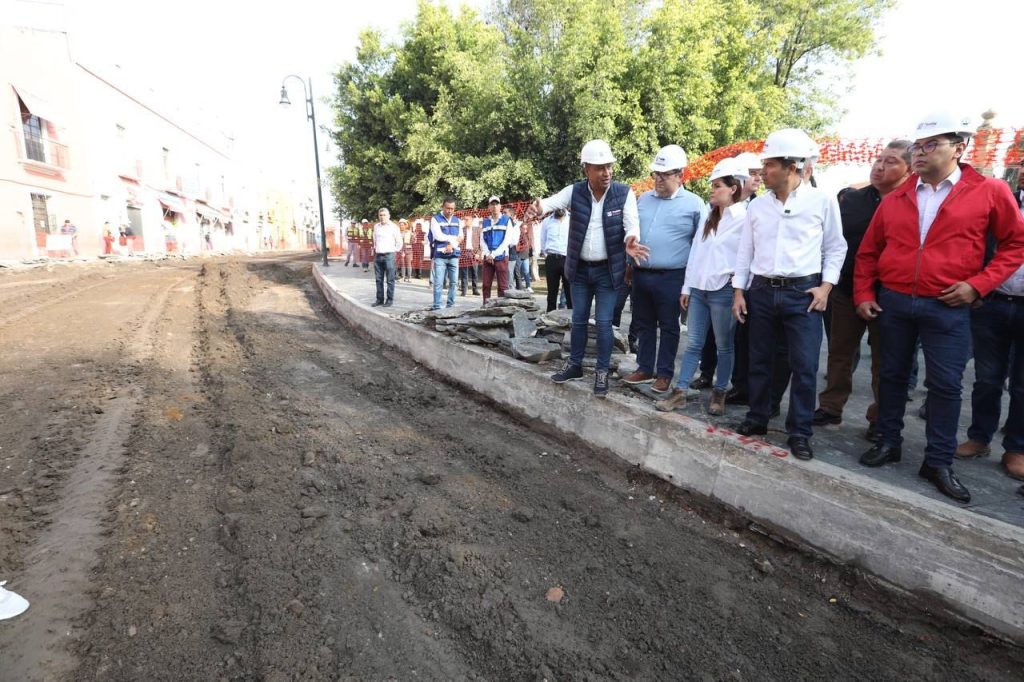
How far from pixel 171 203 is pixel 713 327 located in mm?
38508

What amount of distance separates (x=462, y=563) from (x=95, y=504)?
92.4 inches

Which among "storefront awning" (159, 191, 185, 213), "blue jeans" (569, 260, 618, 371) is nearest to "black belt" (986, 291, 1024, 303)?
"blue jeans" (569, 260, 618, 371)

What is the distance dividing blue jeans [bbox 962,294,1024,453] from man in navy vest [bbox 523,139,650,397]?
2.13 m

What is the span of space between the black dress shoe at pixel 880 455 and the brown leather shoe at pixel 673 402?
3.76ft

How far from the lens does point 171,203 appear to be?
108 feet

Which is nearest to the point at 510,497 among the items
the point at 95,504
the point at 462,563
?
the point at 462,563

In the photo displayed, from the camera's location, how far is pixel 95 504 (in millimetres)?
3086

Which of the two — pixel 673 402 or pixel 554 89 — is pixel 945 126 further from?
pixel 554 89

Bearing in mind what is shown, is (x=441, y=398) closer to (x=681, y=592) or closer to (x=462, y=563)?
(x=462, y=563)

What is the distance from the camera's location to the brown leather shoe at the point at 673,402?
3.71 m

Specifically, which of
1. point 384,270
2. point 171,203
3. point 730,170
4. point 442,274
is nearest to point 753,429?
point 730,170

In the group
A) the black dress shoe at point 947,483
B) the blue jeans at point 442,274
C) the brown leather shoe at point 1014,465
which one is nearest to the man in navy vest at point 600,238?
the black dress shoe at point 947,483

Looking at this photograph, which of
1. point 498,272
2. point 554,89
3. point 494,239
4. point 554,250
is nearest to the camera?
point 554,250

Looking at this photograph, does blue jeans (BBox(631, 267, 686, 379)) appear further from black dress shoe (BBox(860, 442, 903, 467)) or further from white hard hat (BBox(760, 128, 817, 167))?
black dress shoe (BBox(860, 442, 903, 467))
